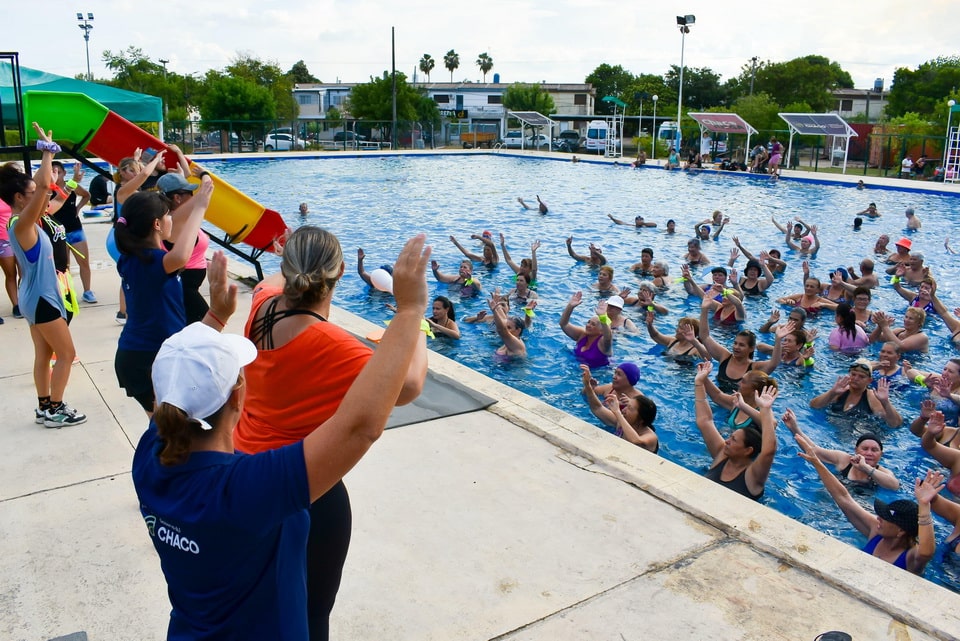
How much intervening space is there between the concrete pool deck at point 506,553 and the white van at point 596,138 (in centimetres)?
4390

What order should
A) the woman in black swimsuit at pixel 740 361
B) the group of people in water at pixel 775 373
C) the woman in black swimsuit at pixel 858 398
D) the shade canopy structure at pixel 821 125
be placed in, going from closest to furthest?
1. the group of people in water at pixel 775 373
2. the woman in black swimsuit at pixel 858 398
3. the woman in black swimsuit at pixel 740 361
4. the shade canopy structure at pixel 821 125

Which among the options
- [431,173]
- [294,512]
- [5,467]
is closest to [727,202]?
[431,173]

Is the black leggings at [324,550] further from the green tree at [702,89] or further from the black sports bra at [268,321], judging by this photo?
the green tree at [702,89]

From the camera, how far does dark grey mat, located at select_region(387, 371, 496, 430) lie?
5.71m

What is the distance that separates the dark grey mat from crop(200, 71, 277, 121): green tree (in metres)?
47.6

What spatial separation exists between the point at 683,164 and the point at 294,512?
3790 cm

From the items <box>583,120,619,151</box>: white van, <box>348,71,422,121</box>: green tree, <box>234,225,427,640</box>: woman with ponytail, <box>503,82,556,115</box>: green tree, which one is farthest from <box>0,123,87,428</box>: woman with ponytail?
<box>503,82,556,115</box>: green tree

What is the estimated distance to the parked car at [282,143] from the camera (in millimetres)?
48750

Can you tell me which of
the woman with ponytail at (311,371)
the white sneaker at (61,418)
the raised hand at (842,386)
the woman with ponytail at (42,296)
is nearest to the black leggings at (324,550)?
the woman with ponytail at (311,371)

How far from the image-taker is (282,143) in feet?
168

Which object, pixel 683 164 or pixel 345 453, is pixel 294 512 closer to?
pixel 345 453

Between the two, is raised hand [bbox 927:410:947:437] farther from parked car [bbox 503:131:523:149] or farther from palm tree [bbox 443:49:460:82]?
palm tree [bbox 443:49:460:82]

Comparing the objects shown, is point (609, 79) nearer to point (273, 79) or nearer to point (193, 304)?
point (273, 79)

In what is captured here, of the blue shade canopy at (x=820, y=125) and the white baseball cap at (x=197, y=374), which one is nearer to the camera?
the white baseball cap at (x=197, y=374)
